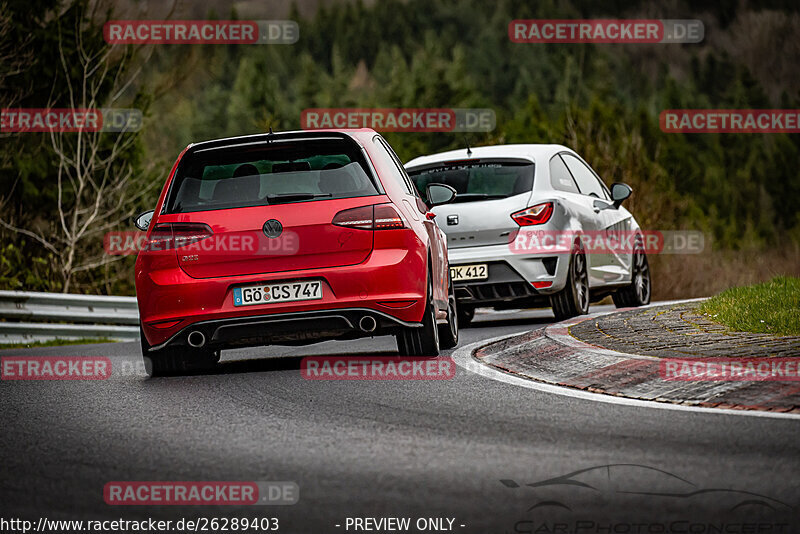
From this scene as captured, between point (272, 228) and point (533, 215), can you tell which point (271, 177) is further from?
point (533, 215)

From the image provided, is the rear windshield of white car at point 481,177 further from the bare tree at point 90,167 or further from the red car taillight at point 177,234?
the bare tree at point 90,167

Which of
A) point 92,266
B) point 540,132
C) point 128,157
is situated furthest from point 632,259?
point 540,132

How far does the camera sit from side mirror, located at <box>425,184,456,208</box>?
10.2 metres

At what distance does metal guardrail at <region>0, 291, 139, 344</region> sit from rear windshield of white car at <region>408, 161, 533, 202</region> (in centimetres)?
465

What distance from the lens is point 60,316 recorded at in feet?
48.7

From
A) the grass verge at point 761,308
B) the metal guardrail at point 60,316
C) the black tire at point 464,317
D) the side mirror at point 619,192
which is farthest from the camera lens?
the metal guardrail at point 60,316

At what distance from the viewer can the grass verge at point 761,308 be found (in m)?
9.35

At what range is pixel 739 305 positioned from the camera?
10984mm

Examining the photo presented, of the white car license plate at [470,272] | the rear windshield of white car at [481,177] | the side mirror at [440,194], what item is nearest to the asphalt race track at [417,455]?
the side mirror at [440,194]

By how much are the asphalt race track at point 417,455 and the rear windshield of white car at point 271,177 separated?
1353 mm

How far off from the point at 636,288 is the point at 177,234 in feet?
25.9

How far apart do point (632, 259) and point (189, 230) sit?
7560mm

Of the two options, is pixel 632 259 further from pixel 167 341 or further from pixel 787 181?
pixel 787 181

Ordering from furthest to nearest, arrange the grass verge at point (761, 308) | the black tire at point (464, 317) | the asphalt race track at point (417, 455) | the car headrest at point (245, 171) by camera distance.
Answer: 1. the black tire at point (464, 317)
2. the grass verge at point (761, 308)
3. the car headrest at point (245, 171)
4. the asphalt race track at point (417, 455)
